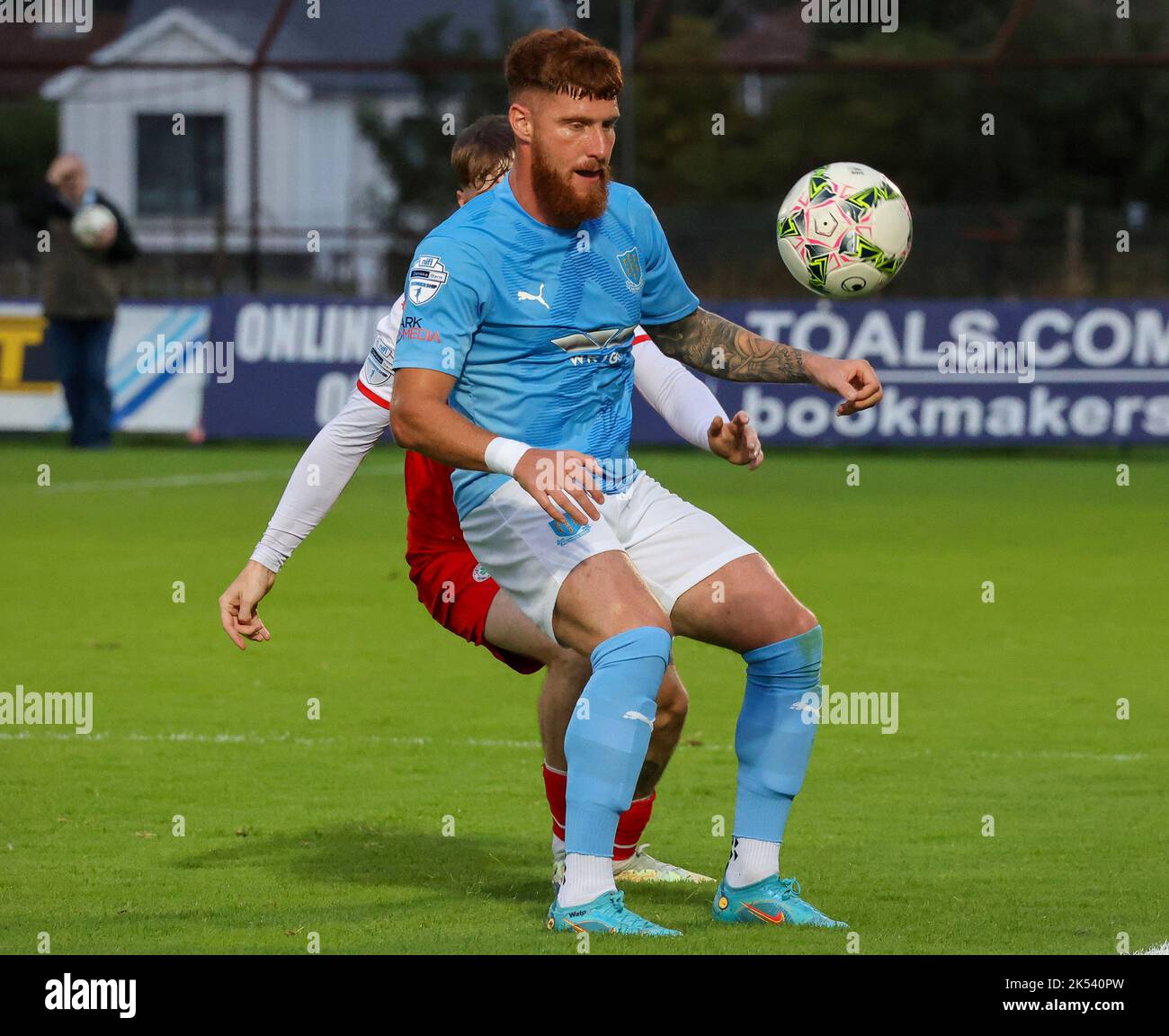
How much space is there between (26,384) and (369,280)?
509 centimetres

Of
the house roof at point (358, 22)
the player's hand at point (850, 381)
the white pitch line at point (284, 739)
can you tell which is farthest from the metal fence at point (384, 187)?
the player's hand at point (850, 381)

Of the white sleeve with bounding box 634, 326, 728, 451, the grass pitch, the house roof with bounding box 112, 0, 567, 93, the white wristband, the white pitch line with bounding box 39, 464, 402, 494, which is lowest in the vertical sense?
the grass pitch

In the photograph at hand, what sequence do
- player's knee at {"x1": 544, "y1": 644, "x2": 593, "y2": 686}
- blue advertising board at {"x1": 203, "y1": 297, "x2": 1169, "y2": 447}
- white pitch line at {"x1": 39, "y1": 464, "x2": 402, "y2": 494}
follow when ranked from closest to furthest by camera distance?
1. player's knee at {"x1": 544, "y1": 644, "x2": 593, "y2": 686}
2. white pitch line at {"x1": 39, "y1": 464, "x2": 402, "y2": 494}
3. blue advertising board at {"x1": 203, "y1": 297, "x2": 1169, "y2": 447}

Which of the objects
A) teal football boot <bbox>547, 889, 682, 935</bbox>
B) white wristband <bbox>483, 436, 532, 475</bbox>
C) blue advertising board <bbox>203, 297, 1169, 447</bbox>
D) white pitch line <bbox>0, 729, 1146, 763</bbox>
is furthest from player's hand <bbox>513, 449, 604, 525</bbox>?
blue advertising board <bbox>203, 297, 1169, 447</bbox>

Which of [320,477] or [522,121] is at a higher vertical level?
[522,121]

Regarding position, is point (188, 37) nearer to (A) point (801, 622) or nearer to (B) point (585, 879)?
(A) point (801, 622)

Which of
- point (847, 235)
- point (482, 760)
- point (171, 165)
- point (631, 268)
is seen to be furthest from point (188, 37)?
point (631, 268)

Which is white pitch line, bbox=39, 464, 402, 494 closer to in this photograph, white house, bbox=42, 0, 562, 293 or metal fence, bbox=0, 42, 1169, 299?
Answer: metal fence, bbox=0, 42, 1169, 299

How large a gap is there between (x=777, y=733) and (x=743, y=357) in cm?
Result: 101

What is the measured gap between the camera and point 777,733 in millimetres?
5246

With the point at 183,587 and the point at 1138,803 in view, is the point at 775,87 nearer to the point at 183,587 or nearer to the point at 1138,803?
the point at 183,587

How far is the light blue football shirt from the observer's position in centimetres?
502

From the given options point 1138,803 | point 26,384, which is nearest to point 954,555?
point 1138,803

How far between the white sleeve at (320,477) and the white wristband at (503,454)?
91 cm
